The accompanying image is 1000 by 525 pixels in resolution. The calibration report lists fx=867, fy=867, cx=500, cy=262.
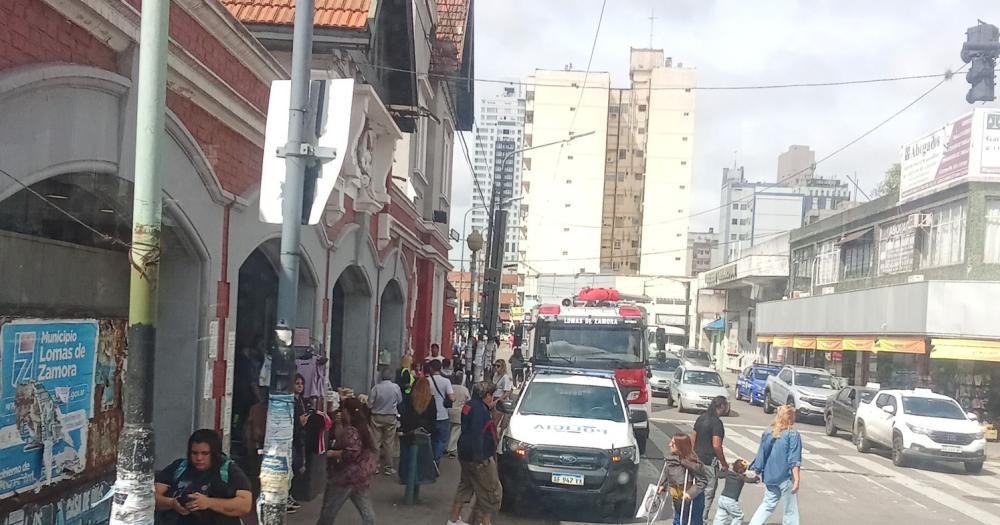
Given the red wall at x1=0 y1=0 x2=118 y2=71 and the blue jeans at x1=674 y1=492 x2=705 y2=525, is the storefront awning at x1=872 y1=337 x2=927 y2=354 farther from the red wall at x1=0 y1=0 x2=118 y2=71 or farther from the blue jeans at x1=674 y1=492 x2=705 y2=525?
the red wall at x1=0 y1=0 x2=118 y2=71

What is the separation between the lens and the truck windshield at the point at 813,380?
2723cm

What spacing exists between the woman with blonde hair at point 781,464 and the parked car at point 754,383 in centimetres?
2326

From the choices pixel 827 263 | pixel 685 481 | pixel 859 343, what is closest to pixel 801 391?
pixel 859 343

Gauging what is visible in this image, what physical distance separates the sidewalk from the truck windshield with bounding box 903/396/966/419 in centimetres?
1127

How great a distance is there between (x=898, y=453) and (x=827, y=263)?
2514cm

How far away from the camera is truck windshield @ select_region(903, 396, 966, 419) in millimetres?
18234

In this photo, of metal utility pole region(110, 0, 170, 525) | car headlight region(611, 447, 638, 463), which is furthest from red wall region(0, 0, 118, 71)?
car headlight region(611, 447, 638, 463)

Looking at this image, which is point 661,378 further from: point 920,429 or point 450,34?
point 920,429

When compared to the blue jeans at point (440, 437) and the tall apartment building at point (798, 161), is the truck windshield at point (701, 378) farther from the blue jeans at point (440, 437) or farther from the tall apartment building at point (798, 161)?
the tall apartment building at point (798, 161)

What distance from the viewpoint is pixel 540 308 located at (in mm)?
18000

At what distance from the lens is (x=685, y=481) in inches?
336

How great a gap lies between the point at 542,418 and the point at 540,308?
22.7ft

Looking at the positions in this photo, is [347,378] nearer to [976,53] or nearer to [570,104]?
[976,53]

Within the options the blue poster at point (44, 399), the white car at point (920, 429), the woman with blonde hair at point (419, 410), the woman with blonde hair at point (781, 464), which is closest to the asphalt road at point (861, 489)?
the white car at point (920, 429)
